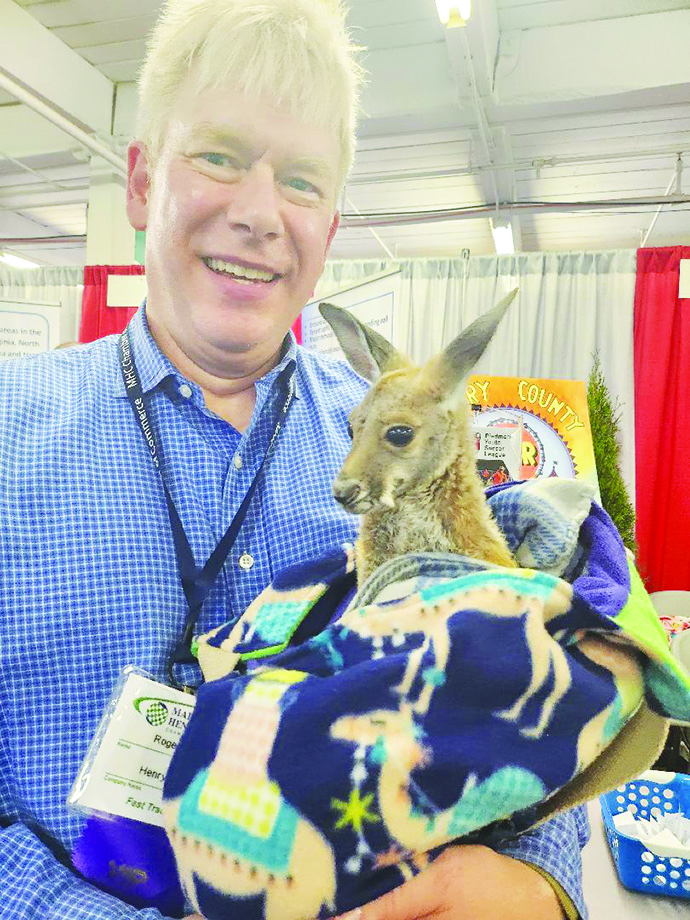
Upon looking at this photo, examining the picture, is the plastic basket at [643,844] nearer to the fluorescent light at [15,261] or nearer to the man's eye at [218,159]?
the man's eye at [218,159]

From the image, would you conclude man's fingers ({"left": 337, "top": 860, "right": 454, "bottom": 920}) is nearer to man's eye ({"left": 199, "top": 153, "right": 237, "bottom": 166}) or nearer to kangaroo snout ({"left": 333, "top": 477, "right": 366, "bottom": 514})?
kangaroo snout ({"left": 333, "top": 477, "right": 366, "bottom": 514})

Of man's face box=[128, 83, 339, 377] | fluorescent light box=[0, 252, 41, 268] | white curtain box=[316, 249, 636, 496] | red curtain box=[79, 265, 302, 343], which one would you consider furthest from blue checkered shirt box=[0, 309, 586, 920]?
fluorescent light box=[0, 252, 41, 268]

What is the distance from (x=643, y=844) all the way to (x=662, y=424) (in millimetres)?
4639

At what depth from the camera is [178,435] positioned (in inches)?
37.3

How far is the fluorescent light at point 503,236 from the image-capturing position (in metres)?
5.89

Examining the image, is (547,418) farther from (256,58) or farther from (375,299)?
(256,58)

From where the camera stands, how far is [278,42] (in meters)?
0.84

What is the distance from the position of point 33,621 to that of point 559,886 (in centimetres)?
62

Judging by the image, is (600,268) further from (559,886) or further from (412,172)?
(559,886)

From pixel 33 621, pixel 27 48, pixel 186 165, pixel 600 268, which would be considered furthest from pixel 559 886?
pixel 600 268

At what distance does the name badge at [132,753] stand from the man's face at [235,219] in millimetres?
434

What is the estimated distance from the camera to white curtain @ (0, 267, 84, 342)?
7.26 meters

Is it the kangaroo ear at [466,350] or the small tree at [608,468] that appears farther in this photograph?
the small tree at [608,468]

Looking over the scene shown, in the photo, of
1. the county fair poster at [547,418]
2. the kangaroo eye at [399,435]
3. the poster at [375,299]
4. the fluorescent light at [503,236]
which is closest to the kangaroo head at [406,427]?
the kangaroo eye at [399,435]
